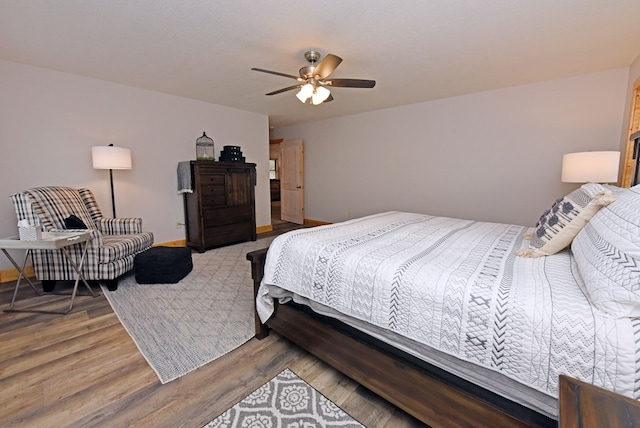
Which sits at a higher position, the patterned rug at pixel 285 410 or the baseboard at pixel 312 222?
the baseboard at pixel 312 222

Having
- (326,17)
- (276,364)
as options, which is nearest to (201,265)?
(276,364)

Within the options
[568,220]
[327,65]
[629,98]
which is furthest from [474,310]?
[629,98]

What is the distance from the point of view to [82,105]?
3410mm

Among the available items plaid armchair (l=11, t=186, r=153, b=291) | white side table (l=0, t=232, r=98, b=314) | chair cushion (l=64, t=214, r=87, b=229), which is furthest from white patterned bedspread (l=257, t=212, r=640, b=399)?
chair cushion (l=64, t=214, r=87, b=229)

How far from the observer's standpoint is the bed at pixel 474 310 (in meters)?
0.90

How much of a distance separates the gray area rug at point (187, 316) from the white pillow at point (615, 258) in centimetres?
197

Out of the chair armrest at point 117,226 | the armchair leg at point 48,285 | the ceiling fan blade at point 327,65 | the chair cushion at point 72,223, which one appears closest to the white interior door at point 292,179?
the chair armrest at point 117,226

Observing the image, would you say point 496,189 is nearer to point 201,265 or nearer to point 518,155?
point 518,155

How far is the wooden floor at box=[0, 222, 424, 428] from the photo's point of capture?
54.6 inches

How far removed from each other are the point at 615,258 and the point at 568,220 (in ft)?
2.04

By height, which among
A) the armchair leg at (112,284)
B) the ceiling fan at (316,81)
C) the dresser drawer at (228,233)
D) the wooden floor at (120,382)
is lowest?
the wooden floor at (120,382)

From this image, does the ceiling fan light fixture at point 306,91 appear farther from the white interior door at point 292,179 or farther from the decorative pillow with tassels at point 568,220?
the white interior door at point 292,179

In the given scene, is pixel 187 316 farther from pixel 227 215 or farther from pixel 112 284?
pixel 227 215

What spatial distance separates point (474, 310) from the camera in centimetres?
107
